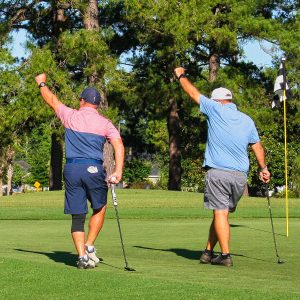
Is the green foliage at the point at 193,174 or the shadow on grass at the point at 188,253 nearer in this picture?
the shadow on grass at the point at 188,253

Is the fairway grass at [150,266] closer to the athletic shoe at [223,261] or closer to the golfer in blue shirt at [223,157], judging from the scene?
the athletic shoe at [223,261]

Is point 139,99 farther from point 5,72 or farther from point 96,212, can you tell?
point 96,212

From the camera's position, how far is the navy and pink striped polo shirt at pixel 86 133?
10.8 metres

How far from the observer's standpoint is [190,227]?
19.0 m

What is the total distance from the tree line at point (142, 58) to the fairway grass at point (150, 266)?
2584 centimetres

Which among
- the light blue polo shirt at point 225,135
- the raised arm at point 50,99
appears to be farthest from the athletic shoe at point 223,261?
the raised arm at point 50,99

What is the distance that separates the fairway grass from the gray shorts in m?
0.72

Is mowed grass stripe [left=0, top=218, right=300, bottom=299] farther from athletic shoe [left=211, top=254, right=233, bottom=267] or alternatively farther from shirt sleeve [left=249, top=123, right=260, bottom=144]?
shirt sleeve [left=249, top=123, right=260, bottom=144]

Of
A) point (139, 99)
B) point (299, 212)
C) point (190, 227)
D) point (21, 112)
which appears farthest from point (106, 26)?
point (190, 227)

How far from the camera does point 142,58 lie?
5109 cm

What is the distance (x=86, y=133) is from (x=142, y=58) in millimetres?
40539

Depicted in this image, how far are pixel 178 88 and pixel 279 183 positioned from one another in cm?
2701

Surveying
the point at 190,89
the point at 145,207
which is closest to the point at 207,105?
the point at 190,89

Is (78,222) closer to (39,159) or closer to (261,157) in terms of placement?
(261,157)
